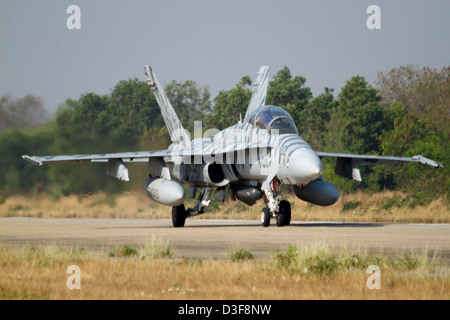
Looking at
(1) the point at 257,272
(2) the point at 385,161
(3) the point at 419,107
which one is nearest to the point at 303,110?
(3) the point at 419,107

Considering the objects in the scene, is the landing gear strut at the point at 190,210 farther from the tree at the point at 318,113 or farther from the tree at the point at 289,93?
the tree at the point at 289,93

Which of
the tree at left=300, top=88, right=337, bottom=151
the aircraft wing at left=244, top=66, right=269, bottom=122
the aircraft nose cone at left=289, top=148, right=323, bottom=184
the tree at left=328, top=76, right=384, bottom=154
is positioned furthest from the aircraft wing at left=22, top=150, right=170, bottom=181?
the tree at left=300, top=88, right=337, bottom=151

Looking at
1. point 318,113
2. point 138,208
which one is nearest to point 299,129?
point 318,113

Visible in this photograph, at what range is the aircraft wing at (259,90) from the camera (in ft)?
91.9

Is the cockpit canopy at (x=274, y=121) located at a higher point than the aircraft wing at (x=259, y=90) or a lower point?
lower

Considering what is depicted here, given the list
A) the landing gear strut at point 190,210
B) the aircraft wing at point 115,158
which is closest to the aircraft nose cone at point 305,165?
the landing gear strut at point 190,210

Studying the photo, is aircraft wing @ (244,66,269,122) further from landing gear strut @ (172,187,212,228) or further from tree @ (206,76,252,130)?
tree @ (206,76,252,130)

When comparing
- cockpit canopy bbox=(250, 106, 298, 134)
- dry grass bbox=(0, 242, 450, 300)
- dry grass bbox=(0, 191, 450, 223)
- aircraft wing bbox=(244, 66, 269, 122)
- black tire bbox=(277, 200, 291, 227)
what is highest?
aircraft wing bbox=(244, 66, 269, 122)

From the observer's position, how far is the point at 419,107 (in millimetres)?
65812

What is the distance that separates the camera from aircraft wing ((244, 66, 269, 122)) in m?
28.0

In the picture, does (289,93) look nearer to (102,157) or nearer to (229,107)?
(229,107)

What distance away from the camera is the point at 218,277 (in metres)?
10.1

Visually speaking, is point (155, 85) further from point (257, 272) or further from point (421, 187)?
point (257, 272)
